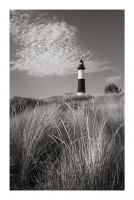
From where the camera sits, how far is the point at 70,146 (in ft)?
7.89

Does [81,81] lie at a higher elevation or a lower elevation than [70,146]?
higher

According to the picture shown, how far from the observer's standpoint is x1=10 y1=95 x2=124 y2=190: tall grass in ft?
7.50

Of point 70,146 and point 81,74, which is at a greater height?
point 81,74

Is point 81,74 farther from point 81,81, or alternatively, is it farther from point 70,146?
point 70,146

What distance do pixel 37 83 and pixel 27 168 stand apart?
807 mm

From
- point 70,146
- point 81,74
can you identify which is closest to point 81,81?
point 81,74

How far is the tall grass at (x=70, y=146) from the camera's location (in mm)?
2287

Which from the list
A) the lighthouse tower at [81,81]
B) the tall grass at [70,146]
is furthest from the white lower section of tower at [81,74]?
the tall grass at [70,146]

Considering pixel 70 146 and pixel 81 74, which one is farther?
pixel 81 74

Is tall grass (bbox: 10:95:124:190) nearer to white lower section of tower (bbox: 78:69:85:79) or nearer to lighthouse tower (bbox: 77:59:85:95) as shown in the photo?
lighthouse tower (bbox: 77:59:85:95)

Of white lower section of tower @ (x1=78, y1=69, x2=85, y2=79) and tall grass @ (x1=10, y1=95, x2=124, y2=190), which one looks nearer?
tall grass @ (x1=10, y1=95, x2=124, y2=190)

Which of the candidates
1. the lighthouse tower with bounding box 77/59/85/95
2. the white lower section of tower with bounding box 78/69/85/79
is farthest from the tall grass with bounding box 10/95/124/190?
the white lower section of tower with bounding box 78/69/85/79

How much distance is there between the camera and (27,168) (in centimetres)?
240
